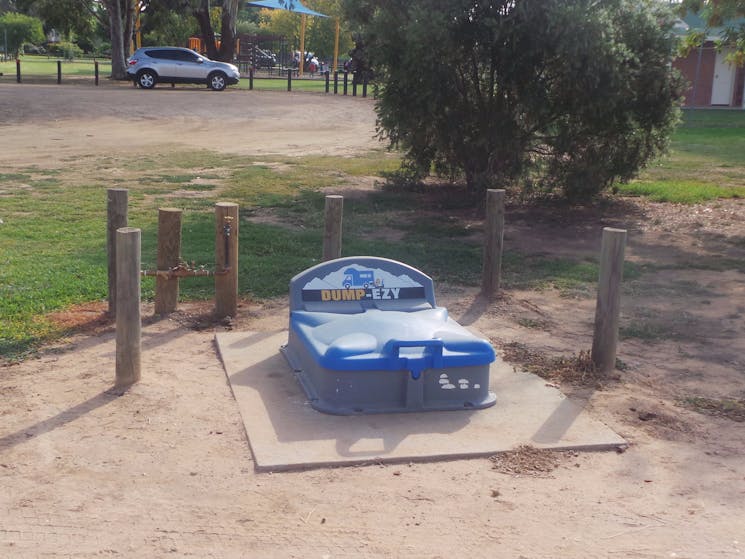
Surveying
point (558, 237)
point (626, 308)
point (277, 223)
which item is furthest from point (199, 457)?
point (558, 237)

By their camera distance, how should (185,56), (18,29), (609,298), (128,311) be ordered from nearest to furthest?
1. (128,311)
2. (609,298)
3. (185,56)
4. (18,29)

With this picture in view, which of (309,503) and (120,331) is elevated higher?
(120,331)

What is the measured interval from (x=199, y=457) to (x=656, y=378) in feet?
10.2

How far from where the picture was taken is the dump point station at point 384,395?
4695 millimetres

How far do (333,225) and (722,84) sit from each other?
33176mm

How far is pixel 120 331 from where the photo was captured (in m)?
5.35

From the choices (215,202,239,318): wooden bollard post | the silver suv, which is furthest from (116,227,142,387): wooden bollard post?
the silver suv

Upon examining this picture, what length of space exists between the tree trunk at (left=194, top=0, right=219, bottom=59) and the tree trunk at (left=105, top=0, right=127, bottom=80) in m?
4.24

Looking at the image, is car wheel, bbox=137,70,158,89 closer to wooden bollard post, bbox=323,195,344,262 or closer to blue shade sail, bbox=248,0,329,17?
blue shade sail, bbox=248,0,329,17

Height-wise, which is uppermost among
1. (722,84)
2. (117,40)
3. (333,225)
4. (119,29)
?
(119,29)

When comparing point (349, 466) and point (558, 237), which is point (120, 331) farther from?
point (558, 237)

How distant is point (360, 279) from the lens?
5945 mm

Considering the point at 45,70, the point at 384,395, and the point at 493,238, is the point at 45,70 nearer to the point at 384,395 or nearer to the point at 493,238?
the point at 493,238

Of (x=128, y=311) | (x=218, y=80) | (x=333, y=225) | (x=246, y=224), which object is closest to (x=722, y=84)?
(x=218, y=80)
